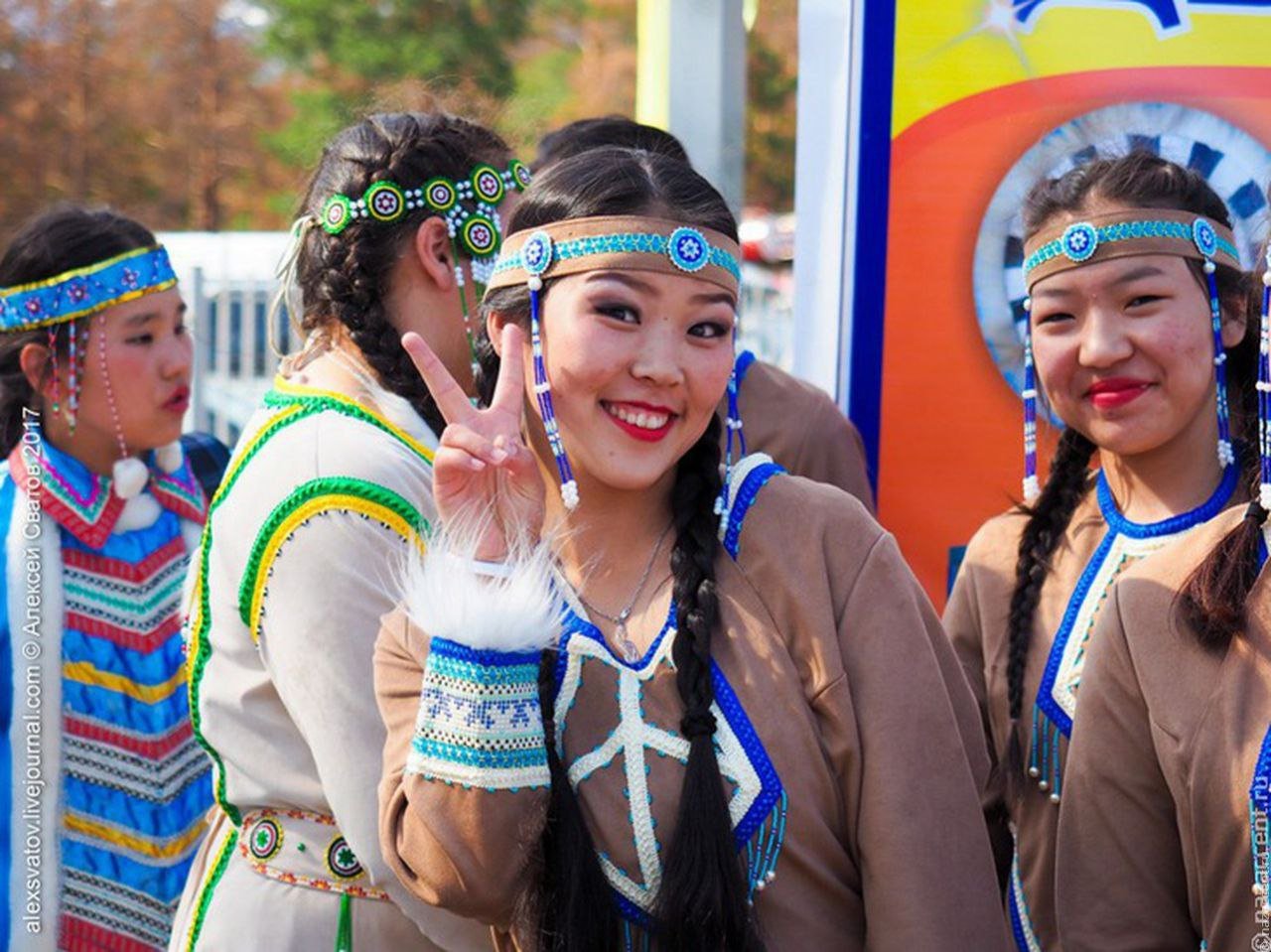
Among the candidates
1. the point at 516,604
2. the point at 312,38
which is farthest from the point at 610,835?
the point at 312,38

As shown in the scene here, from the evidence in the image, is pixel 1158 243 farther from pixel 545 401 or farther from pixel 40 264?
pixel 40 264

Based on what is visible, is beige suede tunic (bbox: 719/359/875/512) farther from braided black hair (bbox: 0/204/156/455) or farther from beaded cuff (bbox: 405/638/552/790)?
braided black hair (bbox: 0/204/156/455)

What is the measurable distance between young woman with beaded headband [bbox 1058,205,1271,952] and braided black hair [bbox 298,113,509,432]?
40.9 inches

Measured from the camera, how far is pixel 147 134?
15008 mm

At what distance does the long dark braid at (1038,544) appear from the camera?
2.56 metres

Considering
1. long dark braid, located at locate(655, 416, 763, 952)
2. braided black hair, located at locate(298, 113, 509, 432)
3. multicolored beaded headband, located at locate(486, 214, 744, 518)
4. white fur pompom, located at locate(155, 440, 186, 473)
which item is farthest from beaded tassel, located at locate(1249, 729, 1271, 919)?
white fur pompom, located at locate(155, 440, 186, 473)

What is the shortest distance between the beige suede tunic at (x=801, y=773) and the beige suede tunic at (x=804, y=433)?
1.19 meters

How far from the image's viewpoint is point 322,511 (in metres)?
2.17

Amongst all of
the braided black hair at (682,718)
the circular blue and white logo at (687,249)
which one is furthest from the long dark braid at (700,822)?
the circular blue and white logo at (687,249)

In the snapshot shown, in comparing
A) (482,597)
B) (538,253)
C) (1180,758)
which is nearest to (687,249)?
(538,253)

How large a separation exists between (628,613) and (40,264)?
2114 millimetres

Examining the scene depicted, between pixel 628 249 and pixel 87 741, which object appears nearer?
pixel 628 249

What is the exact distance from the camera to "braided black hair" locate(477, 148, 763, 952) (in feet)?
5.83

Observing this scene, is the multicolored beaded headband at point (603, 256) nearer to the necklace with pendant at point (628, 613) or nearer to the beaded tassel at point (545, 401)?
the beaded tassel at point (545, 401)
